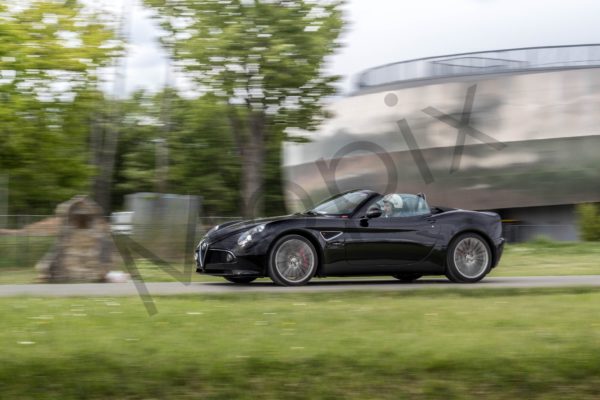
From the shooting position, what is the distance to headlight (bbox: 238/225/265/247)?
1150 cm

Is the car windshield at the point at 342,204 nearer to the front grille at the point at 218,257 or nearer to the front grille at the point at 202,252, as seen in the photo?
the front grille at the point at 218,257

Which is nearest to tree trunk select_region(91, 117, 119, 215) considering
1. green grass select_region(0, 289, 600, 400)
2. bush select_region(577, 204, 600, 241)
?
green grass select_region(0, 289, 600, 400)

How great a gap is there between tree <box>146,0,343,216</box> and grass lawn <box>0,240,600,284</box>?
7.58 meters

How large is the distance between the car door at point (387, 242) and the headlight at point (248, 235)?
128cm

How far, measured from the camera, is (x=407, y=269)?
12.2 metres

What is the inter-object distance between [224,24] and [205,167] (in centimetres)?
1731

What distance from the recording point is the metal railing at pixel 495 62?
34156mm

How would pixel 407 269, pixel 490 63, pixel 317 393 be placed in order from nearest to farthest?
pixel 317 393 < pixel 407 269 < pixel 490 63

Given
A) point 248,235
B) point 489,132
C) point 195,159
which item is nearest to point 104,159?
point 195,159

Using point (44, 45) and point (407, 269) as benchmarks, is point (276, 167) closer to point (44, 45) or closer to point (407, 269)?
point (44, 45)

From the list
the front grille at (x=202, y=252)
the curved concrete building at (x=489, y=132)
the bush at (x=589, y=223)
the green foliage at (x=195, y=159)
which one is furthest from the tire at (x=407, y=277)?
the green foliage at (x=195, y=159)

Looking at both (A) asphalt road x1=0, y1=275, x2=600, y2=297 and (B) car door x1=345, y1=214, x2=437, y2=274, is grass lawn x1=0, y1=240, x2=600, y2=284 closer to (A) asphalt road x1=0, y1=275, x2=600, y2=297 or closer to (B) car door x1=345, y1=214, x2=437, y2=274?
(A) asphalt road x1=0, y1=275, x2=600, y2=297

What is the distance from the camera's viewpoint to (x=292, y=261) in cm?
1174

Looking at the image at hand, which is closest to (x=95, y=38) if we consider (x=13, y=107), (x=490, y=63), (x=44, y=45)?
(x=44, y=45)
